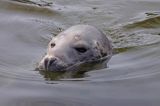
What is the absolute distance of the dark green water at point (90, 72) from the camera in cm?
434

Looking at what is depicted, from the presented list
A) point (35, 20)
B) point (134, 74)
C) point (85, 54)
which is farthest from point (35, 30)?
point (134, 74)

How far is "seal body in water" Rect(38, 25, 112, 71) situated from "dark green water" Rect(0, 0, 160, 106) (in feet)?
0.49

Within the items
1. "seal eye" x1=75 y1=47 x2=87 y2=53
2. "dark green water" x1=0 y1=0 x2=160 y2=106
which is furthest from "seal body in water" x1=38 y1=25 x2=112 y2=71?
"dark green water" x1=0 y1=0 x2=160 y2=106

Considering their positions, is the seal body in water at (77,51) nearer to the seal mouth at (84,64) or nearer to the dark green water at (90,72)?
the seal mouth at (84,64)

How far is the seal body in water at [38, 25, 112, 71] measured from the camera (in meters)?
4.98

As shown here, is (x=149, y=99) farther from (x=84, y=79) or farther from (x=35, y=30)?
(x=35, y=30)

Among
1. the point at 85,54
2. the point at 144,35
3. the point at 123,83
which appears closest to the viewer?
the point at 123,83

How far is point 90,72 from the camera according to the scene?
5.12 m

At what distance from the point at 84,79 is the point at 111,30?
2.91 meters

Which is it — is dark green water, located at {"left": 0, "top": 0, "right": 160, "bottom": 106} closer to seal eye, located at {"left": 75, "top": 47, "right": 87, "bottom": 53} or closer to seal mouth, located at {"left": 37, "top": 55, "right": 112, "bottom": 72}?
seal mouth, located at {"left": 37, "top": 55, "right": 112, "bottom": 72}

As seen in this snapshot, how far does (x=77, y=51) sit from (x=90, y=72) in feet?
1.06

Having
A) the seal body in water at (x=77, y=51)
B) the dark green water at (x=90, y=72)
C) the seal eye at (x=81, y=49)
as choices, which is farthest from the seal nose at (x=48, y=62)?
the seal eye at (x=81, y=49)

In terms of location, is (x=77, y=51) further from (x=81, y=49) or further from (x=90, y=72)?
(x=90, y=72)

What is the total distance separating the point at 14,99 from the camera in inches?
167
